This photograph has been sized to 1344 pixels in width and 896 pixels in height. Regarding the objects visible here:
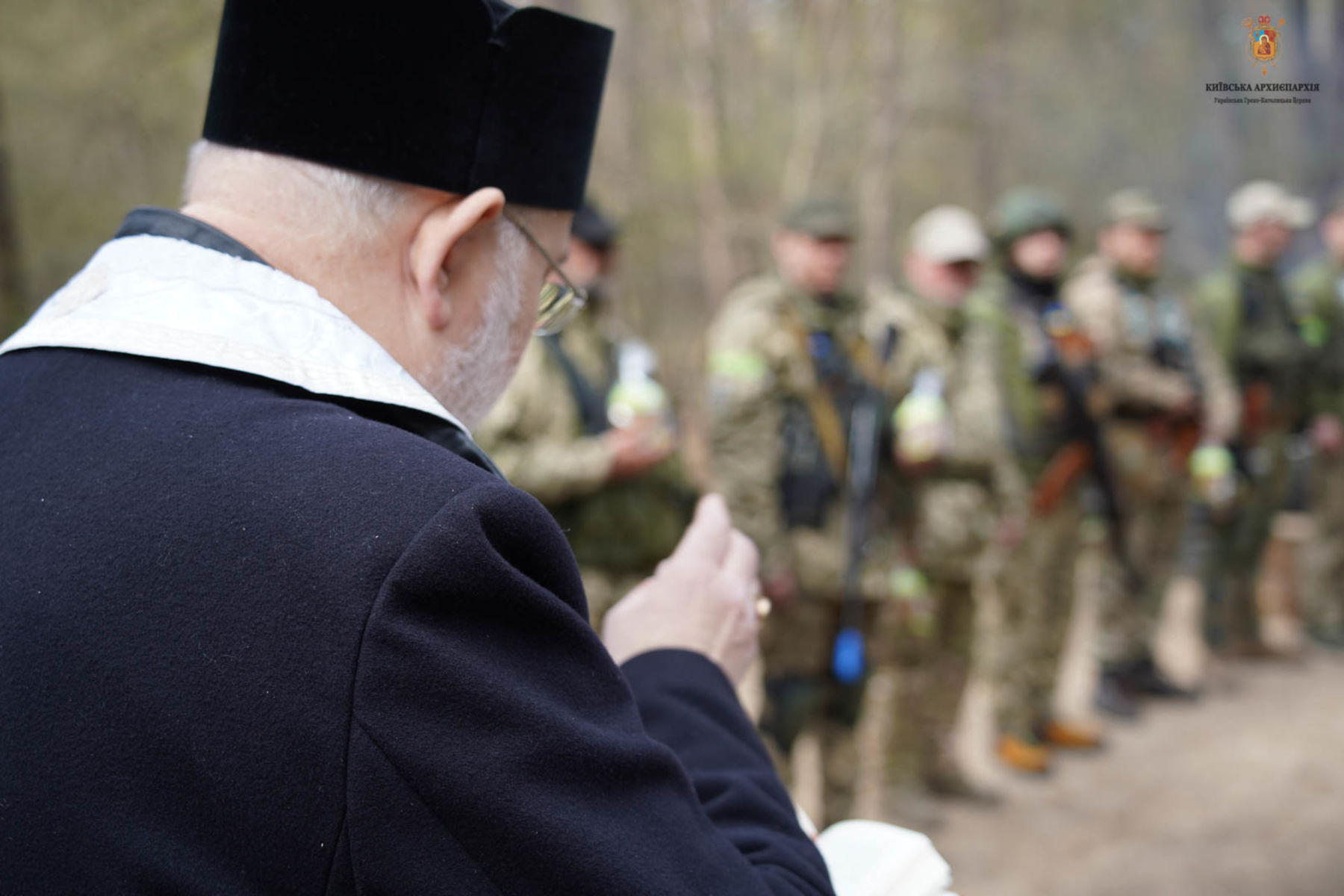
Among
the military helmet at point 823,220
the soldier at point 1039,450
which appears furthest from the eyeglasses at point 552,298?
the soldier at point 1039,450

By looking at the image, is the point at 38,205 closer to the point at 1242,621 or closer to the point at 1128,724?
the point at 1128,724

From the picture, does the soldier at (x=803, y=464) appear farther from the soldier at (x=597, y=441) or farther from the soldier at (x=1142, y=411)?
the soldier at (x=1142, y=411)

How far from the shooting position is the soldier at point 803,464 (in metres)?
3.88

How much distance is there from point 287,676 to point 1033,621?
194 inches

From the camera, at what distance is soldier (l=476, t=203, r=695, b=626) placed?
142 inches

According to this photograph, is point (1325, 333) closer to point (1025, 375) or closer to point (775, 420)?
point (1025, 375)

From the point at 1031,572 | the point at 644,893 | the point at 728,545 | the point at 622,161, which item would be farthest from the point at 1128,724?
the point at 622,161

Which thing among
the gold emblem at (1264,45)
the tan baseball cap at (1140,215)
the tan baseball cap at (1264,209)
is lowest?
the tan baseball cap at (1140,215)

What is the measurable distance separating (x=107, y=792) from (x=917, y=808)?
4.31m

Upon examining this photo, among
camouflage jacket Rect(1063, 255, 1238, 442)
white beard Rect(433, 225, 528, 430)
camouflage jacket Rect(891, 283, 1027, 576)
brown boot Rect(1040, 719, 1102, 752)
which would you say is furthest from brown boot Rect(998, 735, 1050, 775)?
white beard Rect(433, 225, 528, 430)

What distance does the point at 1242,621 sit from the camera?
659 centimetres

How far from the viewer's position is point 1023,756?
16.7 feet

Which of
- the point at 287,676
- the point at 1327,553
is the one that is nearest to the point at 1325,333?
the point at 1327,553

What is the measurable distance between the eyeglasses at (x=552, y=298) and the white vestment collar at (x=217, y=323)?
307 millimetres
